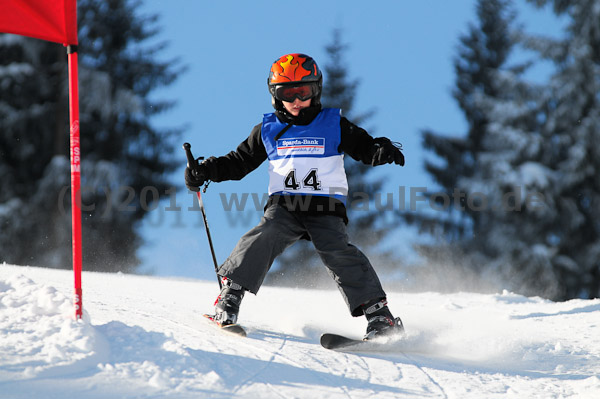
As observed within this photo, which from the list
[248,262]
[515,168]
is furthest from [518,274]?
[248,262]

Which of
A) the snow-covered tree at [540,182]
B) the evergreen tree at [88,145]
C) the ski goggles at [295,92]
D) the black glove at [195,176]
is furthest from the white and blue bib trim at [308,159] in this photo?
the snow-covered tree at [540,182]

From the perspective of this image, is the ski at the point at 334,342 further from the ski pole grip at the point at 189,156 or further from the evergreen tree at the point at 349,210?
the evergreen tree at the point at 349,210

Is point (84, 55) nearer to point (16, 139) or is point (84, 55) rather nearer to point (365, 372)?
point (16, 139)

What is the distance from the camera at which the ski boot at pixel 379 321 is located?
3527 mm

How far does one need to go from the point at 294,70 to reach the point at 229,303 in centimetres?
154

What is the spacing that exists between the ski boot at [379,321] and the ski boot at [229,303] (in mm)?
796

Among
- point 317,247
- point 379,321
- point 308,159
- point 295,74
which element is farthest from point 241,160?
point 379,321

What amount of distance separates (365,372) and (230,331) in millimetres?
846

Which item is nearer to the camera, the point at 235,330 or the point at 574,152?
the point at 235,330

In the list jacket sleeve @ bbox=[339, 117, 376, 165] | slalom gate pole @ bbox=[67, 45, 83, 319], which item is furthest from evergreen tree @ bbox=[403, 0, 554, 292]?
slalom gate pole @ bbox=[67, 45, 83, 319]

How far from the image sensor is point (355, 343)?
10.8ft

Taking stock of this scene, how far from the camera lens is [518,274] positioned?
15.6 m

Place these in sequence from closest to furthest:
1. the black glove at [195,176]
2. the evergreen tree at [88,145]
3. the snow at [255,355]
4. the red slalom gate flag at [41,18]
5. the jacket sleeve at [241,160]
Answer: the snow at [255,355] → the red slalom gate flag at [41,18] → the black glove at [195,176] → the jacket sleeve at [241,160] → the evergreen tree at [88,145]

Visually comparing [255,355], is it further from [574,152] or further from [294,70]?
[574,152]
